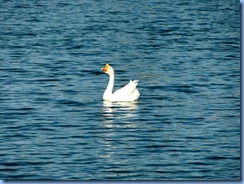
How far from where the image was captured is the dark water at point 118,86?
524 inches

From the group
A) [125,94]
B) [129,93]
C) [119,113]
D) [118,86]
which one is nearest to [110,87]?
[125,94]

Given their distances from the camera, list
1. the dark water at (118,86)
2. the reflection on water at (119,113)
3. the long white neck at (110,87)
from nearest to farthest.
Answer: the dark water at (118,86) → the reflection on water at (119,113) → the long white neck at (110,87)

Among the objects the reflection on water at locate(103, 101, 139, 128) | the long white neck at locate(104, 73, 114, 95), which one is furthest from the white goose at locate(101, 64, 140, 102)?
the reflection on water at locate(103, 101, 139, 128)

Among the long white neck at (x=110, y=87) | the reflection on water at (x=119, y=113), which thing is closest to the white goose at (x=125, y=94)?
the long white neck at (x=110, y=87)

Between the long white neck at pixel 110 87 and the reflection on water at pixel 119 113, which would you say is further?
the long white neck at pixel 110 87

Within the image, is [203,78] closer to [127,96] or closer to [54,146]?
[127,96]

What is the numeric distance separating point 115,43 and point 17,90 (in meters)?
6.55

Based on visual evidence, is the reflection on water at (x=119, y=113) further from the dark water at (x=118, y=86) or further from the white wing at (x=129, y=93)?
the white wing at (x=129, y=93)

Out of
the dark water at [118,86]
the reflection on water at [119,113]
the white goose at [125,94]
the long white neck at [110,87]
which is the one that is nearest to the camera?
the dark water at [118,86]

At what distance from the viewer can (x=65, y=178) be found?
40.9 ft

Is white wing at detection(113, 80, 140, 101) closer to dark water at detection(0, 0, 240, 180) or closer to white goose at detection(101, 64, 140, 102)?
white goose at detection(101, 64, 140, 102)

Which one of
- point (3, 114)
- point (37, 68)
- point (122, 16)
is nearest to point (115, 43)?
point (122, 16)

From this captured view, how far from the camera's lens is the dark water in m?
13.3

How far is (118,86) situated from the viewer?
71.4 feet
